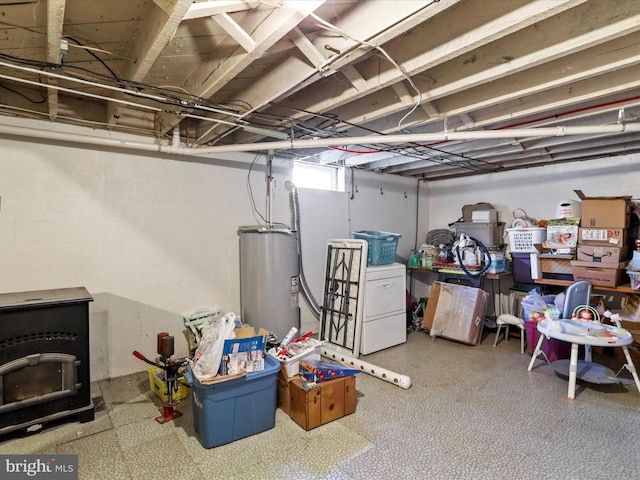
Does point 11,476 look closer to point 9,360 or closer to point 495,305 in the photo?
point 9,360

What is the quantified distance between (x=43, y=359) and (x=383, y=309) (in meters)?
2.97

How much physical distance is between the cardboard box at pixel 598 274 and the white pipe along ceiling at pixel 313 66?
50.0 inches

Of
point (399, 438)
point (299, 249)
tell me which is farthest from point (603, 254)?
point (299, 249)

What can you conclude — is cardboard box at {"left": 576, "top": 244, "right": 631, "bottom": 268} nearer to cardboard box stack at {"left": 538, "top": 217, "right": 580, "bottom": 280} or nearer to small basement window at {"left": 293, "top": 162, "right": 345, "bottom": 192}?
cardboard box stack at {"left": 538, "top": 217, "right": 580, "bottom": 280}

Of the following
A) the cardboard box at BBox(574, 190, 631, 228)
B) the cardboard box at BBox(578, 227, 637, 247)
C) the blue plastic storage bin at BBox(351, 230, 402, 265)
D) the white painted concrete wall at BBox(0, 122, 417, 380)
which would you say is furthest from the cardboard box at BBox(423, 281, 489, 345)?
the white painted concrete wall at BBox(0, 122, 417, 380)

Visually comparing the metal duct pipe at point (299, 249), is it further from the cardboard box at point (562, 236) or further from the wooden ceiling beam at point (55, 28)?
the cardboard box at point (562, 236)

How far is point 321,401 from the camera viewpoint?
7.82 ft

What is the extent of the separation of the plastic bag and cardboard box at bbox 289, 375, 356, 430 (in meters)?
0.60

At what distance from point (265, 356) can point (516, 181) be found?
4.17m

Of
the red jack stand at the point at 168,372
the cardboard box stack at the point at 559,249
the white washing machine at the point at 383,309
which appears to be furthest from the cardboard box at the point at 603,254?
the red jack stand at the point at 168,372

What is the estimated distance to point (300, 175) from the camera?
4352 millimetres

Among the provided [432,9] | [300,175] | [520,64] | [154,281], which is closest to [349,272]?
[300,175]

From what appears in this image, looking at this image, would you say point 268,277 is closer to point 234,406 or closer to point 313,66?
point 234,406

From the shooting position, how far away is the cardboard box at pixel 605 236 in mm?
3389
